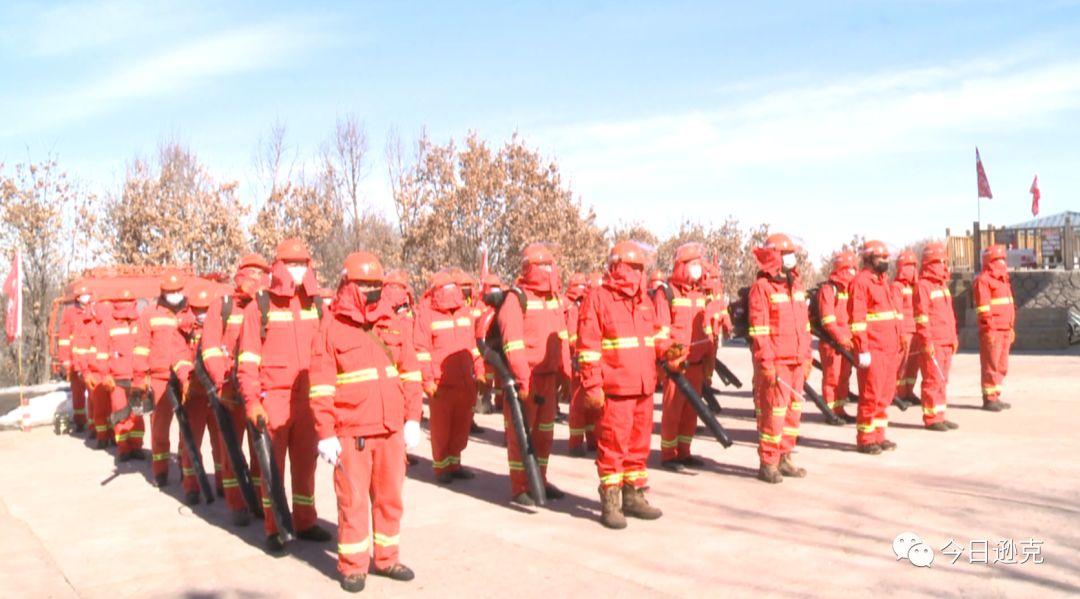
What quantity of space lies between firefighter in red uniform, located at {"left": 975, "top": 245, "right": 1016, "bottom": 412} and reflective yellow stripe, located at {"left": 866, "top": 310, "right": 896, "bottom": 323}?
3416mm

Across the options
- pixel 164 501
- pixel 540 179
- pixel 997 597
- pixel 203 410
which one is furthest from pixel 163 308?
pixel 540 179

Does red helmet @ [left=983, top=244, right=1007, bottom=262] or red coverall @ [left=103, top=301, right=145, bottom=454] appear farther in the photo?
red helmet @ [left=983, top=244, right=1007, bottom=262]

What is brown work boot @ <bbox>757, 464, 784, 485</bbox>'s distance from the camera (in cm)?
868

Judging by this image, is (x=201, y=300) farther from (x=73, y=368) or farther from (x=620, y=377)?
(x=73, y=368)

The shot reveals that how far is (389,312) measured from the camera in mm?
6344

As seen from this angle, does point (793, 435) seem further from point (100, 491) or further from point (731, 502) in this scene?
point (100, 491)

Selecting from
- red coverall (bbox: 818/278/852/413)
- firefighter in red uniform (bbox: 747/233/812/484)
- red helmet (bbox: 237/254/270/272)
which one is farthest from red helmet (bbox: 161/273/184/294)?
red coverall (bbox: 818/278/852/413)

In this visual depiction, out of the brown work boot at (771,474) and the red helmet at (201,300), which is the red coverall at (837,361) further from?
the red helmet at (201,300)

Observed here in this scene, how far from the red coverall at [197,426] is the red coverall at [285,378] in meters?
1.86

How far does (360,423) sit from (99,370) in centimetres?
822

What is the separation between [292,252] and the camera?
7367 mm

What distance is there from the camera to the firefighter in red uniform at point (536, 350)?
828 cm

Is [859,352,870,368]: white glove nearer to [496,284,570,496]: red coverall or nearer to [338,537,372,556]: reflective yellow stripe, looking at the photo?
[496,284,570,496]: red coverall

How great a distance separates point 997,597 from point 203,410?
728cm
